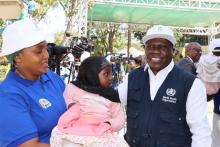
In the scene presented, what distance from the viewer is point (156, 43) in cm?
288

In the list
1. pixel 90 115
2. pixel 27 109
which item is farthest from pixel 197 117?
pixel 27 109

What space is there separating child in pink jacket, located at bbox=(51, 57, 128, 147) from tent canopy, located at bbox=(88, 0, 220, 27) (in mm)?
17100

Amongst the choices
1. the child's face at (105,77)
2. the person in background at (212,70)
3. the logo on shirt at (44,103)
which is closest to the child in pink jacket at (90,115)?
the child's face at (105,77)

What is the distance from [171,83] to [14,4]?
357 centimetres

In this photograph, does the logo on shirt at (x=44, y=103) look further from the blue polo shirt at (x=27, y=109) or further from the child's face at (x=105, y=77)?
the child's face at (x=105, y=77)

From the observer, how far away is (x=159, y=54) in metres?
2.85

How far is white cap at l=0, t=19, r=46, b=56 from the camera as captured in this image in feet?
7.67

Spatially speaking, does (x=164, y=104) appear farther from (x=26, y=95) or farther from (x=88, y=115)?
(x=26, y=95)

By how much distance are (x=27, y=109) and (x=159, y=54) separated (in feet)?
3.24

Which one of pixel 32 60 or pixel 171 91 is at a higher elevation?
pixel 32 60

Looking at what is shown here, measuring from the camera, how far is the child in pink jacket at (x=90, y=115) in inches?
94.0

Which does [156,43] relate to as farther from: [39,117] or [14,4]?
[14,4]

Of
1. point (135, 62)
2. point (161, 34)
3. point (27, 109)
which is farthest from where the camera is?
point (135, 62)

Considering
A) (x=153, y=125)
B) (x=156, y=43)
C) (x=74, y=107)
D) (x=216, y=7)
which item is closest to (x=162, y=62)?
(x=156, y=43)
